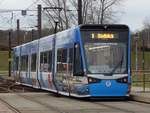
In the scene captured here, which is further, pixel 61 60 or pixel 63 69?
pixel 61 60

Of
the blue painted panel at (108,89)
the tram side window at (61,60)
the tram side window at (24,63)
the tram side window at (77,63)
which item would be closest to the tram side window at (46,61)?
the tram side window at (61,60)

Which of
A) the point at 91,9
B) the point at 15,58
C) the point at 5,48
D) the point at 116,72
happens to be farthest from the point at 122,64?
the point at 5,48

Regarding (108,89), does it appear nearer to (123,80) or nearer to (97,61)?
(123,80)

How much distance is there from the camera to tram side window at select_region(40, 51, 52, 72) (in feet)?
106

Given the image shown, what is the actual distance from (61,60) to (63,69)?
0.66 m

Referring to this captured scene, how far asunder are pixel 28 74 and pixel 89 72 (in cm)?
1573

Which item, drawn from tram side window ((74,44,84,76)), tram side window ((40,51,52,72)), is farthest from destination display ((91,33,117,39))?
tram side window ((40,51,52,72))

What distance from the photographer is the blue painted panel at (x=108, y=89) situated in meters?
25.9

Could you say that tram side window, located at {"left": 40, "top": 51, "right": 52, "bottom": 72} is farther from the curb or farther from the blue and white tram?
the curb

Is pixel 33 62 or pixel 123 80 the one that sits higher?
pixel 33 62

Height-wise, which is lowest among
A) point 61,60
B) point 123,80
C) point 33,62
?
point 123,80

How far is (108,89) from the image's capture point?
26078 mm

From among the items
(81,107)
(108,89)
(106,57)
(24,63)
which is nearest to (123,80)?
(108,89)

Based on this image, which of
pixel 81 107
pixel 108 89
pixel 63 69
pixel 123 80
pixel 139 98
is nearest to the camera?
pixel 81 107
